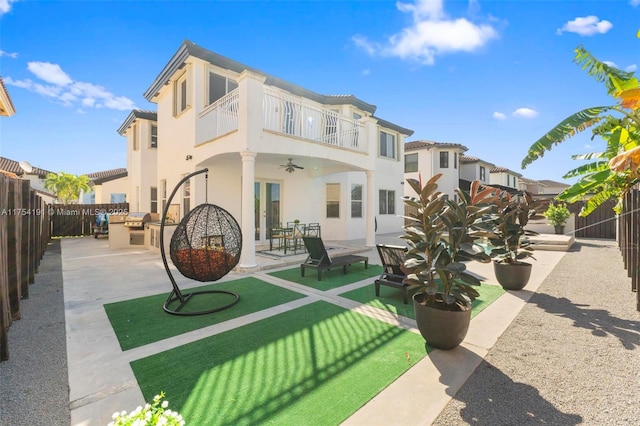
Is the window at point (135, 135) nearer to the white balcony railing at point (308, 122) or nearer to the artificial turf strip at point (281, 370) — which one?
the white balcony railing at point (308, 122)

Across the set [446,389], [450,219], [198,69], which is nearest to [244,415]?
[446,389]

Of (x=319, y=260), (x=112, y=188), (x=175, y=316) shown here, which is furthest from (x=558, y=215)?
(x=112, y=188)

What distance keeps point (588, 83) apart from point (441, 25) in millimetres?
3916

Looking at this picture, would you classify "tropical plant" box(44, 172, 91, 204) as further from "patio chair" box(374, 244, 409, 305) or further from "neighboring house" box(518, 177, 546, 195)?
"neighboring house" box(518, 177, 546, 195)

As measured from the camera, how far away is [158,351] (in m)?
3.53

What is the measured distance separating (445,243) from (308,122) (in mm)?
7234

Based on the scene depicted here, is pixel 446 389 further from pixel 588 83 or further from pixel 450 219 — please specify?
pixel 588 83

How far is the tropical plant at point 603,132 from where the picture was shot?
5.05 meters

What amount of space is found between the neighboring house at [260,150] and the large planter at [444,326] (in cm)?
537

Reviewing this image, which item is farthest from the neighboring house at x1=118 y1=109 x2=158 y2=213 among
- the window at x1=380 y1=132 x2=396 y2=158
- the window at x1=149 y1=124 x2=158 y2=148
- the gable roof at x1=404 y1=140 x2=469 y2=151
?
the gable roof at x1=404 y1=140 x2=469 y2=151

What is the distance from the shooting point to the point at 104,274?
7672mm

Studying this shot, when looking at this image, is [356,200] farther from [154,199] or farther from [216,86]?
[154,199]

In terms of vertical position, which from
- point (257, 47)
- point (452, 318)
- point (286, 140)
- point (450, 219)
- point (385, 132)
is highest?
point (257, 47)

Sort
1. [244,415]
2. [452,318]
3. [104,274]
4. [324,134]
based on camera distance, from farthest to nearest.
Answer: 1. [324,134]
2. [104,274]
3. [452,318]
4. [244,415]
